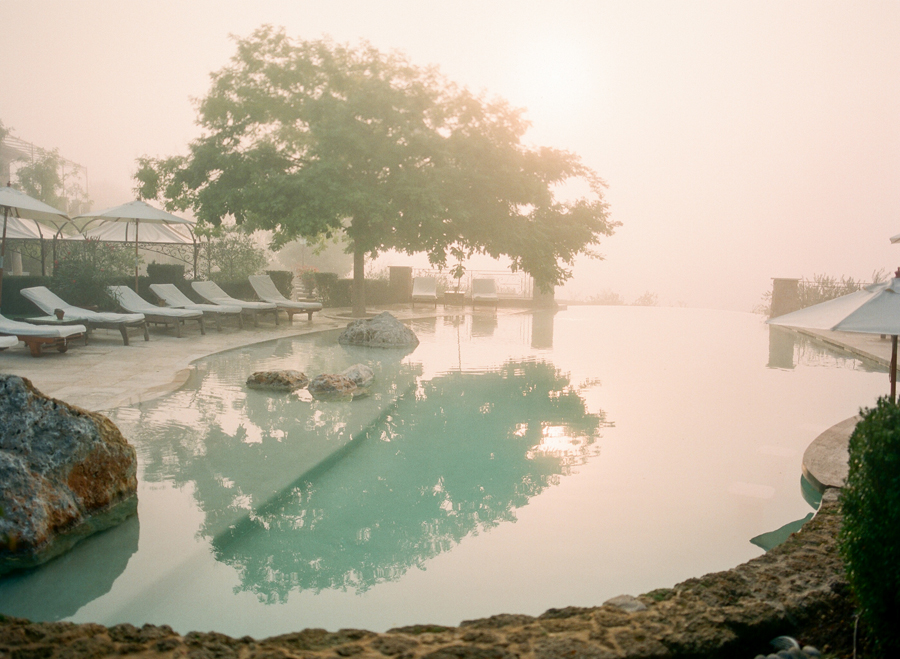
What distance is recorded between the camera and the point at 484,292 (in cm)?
2219

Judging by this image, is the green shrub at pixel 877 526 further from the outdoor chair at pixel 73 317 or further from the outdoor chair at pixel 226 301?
the outdoor chair at pixel 226 301

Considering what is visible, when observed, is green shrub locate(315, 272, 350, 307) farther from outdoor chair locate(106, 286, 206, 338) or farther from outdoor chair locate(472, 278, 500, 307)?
outdoor chair locate(106, 286, 206, 338)

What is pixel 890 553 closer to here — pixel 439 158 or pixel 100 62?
pixel 439 158

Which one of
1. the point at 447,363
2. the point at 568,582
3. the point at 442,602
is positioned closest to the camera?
the point at 442,602

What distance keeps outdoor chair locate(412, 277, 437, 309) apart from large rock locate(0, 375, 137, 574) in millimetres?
16244

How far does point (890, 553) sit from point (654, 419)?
16.5 ft

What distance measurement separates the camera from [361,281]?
18062mm

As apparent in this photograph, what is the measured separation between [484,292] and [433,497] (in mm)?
17606

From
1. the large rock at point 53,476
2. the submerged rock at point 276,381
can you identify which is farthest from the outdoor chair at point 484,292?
the large rock at point 53,476

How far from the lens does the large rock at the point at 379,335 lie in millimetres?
12516

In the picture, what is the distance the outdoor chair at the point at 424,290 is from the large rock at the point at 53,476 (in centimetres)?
1624

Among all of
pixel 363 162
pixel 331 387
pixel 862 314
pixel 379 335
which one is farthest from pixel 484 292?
pixel 862 314

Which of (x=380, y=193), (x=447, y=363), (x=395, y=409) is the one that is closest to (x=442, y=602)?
(x=395, y=409)

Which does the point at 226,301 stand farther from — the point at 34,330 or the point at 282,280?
the point at 34,330
